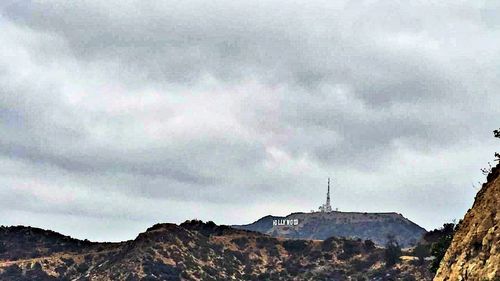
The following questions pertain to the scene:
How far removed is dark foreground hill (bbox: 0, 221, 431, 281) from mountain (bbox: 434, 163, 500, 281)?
94006 millimetres

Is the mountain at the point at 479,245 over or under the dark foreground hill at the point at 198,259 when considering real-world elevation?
under

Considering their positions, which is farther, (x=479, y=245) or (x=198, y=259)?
(x=198, y=259)

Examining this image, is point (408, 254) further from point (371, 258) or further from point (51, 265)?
point (51, 265)

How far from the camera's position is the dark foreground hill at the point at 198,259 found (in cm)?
15050

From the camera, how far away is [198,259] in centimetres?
16362

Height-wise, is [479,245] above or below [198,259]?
below

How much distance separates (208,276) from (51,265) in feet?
143

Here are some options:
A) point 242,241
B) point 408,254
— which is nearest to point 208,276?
point 242,241

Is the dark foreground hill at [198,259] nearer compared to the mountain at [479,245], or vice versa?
the mountain at [479,245]

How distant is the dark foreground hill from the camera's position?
15050 centimetres

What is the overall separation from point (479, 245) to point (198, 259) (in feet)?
412

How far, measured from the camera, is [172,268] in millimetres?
152625

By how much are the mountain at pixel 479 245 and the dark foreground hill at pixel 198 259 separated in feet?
308

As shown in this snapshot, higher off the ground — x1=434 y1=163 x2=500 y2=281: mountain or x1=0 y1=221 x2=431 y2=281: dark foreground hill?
x1=0 y1=221 x2=431 y2=281: dark foreground hill
